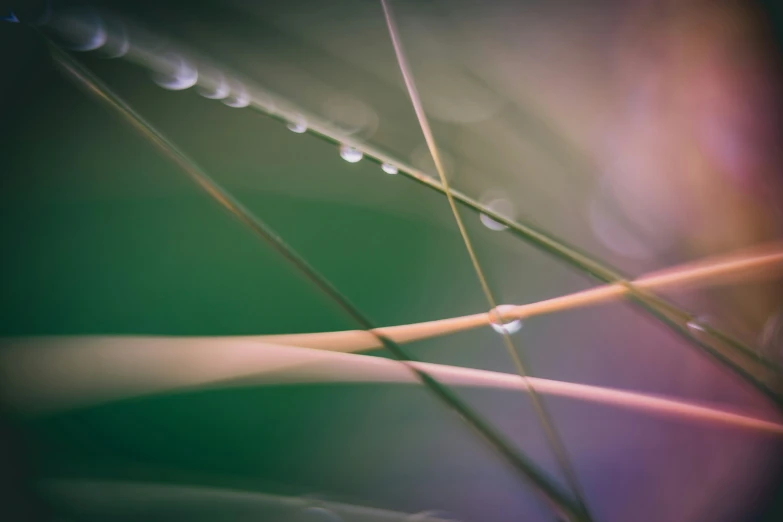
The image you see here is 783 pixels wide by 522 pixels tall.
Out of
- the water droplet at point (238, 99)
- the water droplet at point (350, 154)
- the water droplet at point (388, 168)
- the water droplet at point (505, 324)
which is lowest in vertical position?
the water droplet at point (505, 324)

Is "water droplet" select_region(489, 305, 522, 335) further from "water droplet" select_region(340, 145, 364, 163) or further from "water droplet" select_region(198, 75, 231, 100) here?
"water droplet" select_region(198, 75, 231, 100)

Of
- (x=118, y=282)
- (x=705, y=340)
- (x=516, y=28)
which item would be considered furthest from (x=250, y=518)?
(x=516, y=28)

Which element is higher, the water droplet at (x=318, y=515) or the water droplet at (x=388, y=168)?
the water droplet at (x=388, y=168)

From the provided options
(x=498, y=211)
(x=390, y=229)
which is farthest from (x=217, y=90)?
(x=498, y=211)

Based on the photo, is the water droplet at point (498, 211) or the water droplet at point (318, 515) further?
the water droplet at point (498, 211)

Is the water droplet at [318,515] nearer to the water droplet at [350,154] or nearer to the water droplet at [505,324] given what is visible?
the water droplet at [505,324]

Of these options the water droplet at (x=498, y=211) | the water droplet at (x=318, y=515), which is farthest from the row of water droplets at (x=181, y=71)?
the water droplet at (x=318, y=515)

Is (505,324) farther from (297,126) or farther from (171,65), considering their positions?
(171,65)

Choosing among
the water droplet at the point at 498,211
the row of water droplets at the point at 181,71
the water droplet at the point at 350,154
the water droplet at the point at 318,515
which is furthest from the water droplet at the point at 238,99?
the water droplet at the point at 318,515
